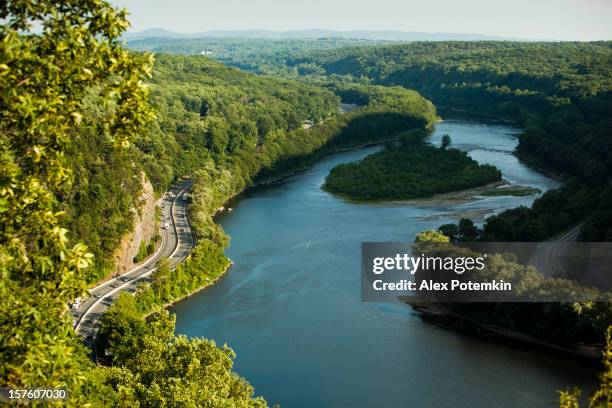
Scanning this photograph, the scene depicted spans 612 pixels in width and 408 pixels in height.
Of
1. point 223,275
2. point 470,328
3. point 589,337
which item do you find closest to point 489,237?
point 470,328

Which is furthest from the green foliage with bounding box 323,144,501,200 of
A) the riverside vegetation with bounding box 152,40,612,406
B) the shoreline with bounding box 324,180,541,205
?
the riverside vegetation with bounding box 152,40,612,406

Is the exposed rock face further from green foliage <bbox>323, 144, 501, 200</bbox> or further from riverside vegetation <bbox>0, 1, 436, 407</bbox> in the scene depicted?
green foliage <bbox>323, 144, 501, 200</bbox>

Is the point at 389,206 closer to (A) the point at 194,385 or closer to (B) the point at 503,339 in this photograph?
(B) the point at 503,339

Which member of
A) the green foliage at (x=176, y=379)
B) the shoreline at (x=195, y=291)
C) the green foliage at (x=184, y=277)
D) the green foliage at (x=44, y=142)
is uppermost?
the green foliage at (x=44, y=142)

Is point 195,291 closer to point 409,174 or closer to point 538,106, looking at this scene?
point 409,174

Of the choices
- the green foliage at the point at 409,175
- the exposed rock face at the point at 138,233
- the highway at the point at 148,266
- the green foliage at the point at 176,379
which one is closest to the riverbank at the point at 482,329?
the highway at the point at 148,266

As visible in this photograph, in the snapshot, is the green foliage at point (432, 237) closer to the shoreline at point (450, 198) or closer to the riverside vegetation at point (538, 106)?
the riverside vegetation at point (538, 106)
